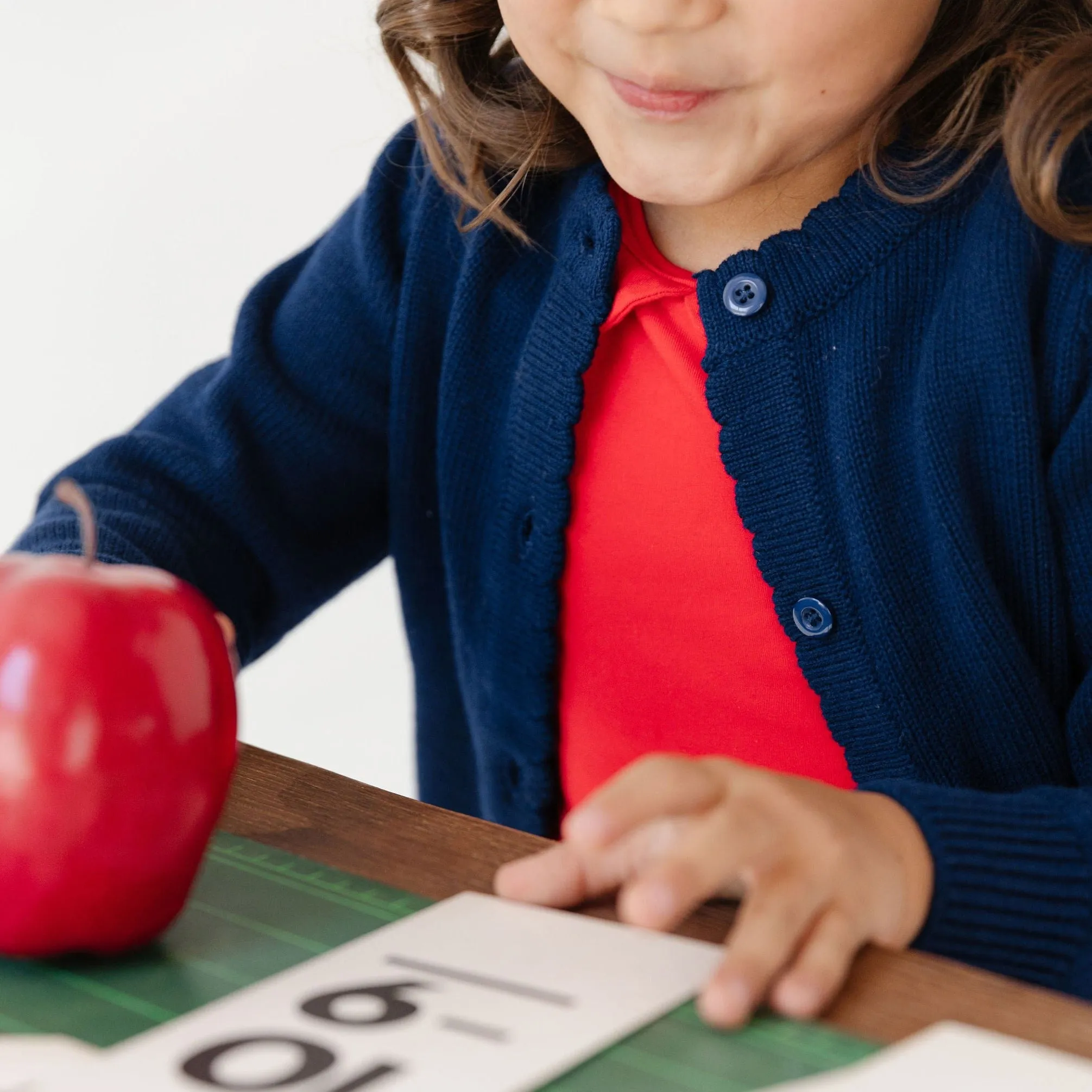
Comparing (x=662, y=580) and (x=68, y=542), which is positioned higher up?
(x=68, y=542)

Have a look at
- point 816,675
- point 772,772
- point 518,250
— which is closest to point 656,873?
point 772,772

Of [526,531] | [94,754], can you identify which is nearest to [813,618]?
[526,531]

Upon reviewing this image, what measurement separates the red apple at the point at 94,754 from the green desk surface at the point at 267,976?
0.02 m

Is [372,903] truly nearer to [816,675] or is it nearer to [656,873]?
[656,873]

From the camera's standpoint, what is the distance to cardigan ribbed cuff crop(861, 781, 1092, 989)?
0.53 metres

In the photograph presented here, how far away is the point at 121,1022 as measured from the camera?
432 mm

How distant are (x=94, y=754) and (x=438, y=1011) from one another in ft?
0.39

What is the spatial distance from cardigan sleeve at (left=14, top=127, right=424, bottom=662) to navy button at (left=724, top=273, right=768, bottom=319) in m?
0.24

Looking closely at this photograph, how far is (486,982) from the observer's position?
447 mm

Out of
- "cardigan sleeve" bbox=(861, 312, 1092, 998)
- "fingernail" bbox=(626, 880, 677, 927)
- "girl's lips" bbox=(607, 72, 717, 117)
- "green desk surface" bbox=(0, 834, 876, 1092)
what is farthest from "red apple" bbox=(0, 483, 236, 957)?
"girl's lips" bbox=(607, 72, 717, 117)

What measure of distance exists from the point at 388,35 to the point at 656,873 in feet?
2.00

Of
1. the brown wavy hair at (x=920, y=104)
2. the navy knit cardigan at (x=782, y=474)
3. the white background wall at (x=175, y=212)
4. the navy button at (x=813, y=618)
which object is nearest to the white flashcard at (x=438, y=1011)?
the navy knit cardigan at (x=782, y=474)

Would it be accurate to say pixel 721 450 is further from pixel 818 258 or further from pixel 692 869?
pixel 692 869

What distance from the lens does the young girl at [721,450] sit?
544 mm
